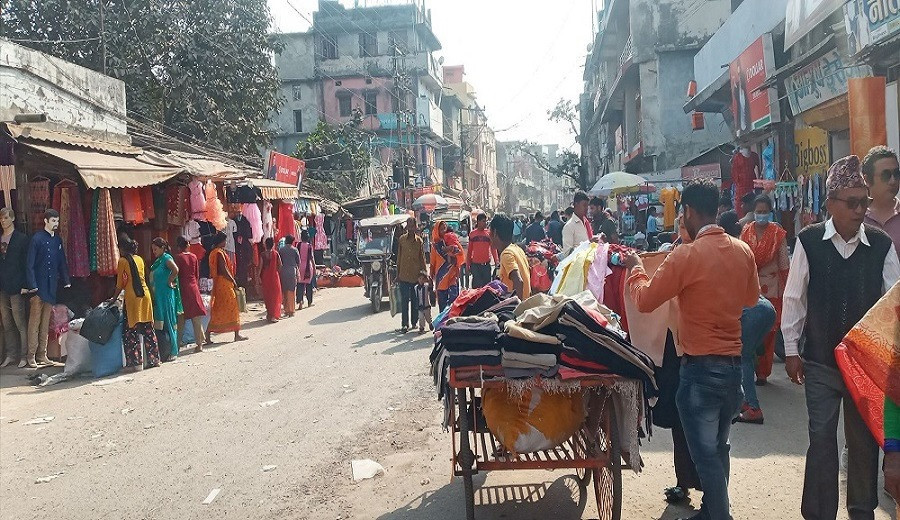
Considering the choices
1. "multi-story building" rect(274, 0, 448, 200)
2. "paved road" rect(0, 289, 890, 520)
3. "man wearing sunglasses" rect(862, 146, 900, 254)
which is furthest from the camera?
"multi-story building" rect(274, 0, 448, 200)

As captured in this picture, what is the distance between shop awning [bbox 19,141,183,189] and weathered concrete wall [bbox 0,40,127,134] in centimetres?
95

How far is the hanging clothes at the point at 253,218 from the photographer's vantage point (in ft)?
52.4

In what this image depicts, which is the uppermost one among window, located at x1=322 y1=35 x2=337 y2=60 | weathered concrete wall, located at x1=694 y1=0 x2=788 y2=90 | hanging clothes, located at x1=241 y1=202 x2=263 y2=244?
window, located at x1=322 y1=35 x2=337 y2=60

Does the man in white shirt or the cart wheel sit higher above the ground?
the man in white shirt

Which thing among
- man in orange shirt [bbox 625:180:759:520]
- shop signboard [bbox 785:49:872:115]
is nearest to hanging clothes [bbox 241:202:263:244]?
shop signboard [bbox 785:49:872:115]

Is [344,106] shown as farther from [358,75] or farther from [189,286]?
[189,286]

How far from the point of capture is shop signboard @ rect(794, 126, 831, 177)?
Answer: 34.6ft

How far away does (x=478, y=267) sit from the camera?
1138 cm

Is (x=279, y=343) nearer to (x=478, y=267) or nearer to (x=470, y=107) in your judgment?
(x=478, y=267)

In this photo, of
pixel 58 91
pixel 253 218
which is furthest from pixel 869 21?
pixel 253 218

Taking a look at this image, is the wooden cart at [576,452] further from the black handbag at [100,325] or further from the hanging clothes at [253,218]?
the hanging clothes at [253,218]

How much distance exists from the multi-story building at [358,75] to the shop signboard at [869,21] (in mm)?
42833

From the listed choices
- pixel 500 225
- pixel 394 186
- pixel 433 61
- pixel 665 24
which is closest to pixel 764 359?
pixel 500 225

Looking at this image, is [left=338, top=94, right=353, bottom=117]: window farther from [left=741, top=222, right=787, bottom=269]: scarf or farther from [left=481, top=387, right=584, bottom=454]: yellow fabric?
[left=481, top=387, right=584, bottom=454]: yellow fabric
